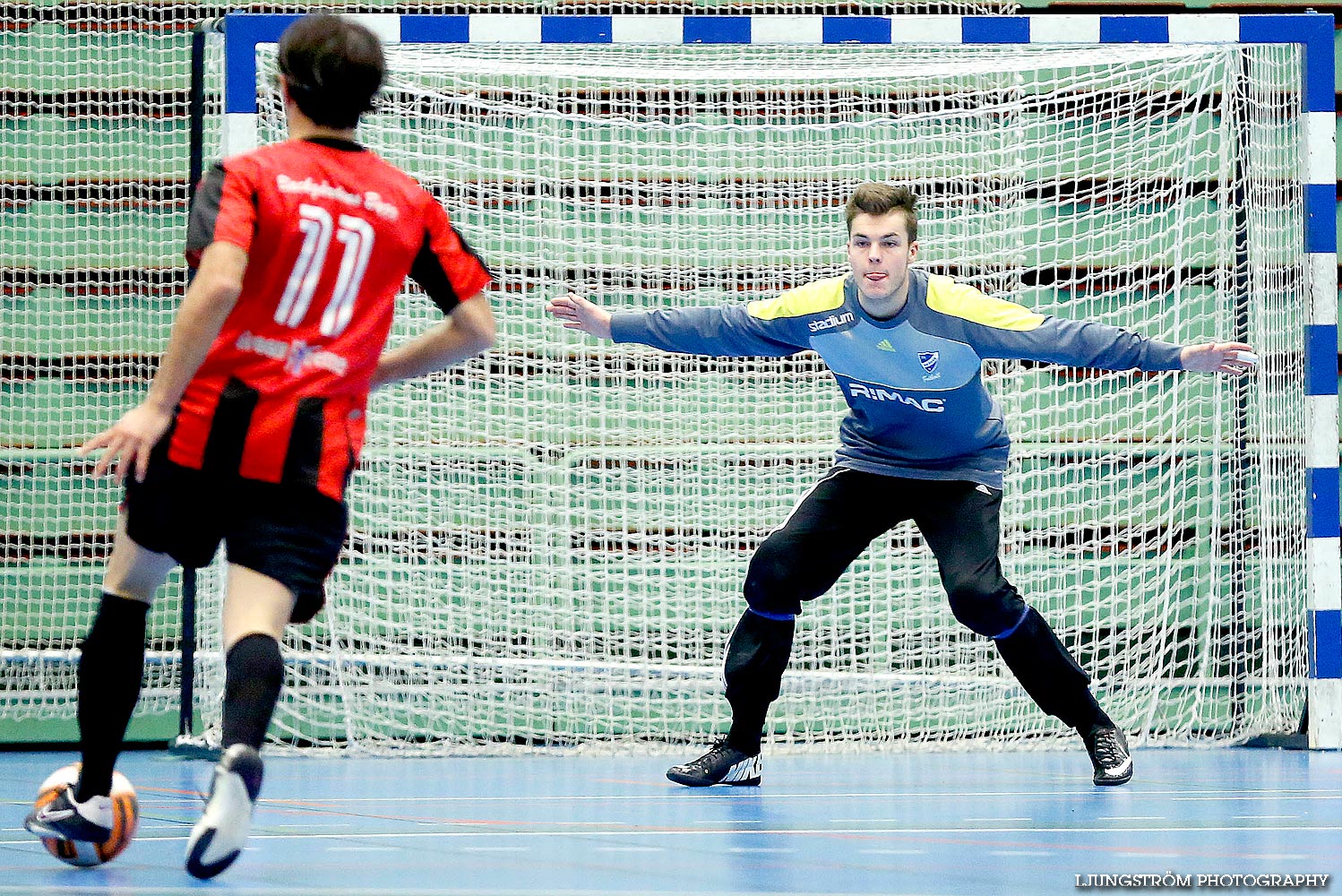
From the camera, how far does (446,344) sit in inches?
110

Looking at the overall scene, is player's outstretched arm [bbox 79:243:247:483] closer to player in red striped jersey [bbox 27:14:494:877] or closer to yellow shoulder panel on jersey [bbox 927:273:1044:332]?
player in red striped jersey [bbox 27:14:494:877]

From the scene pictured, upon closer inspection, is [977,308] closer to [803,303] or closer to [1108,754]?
[803,303]

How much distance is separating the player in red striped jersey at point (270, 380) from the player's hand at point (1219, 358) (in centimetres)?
213

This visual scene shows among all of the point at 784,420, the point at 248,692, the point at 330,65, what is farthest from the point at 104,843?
the point at 784,420

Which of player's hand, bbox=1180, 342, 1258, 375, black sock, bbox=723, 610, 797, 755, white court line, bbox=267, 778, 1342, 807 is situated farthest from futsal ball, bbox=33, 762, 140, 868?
player's hand, bbox=1180, 342, 1258, 375

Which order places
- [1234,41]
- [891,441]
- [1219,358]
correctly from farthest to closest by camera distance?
1. [1234,41]
2. [891,441]
3. [1219,358]

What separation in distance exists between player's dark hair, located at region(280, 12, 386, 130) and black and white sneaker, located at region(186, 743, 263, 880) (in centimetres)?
101

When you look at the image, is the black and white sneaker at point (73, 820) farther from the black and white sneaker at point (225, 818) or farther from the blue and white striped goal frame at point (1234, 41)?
the blue and white striped goal frame at point (1234, 41)

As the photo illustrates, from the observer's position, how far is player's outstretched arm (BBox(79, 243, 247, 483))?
2395mm

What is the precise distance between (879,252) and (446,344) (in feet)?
5.72

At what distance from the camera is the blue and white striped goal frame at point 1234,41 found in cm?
531

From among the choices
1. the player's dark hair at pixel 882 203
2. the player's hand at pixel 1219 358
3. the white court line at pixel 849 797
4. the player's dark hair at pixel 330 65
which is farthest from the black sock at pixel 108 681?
the player's hand at pixel 1219 358

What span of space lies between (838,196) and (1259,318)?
64.4 inches

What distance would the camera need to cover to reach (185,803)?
3.86 metres
